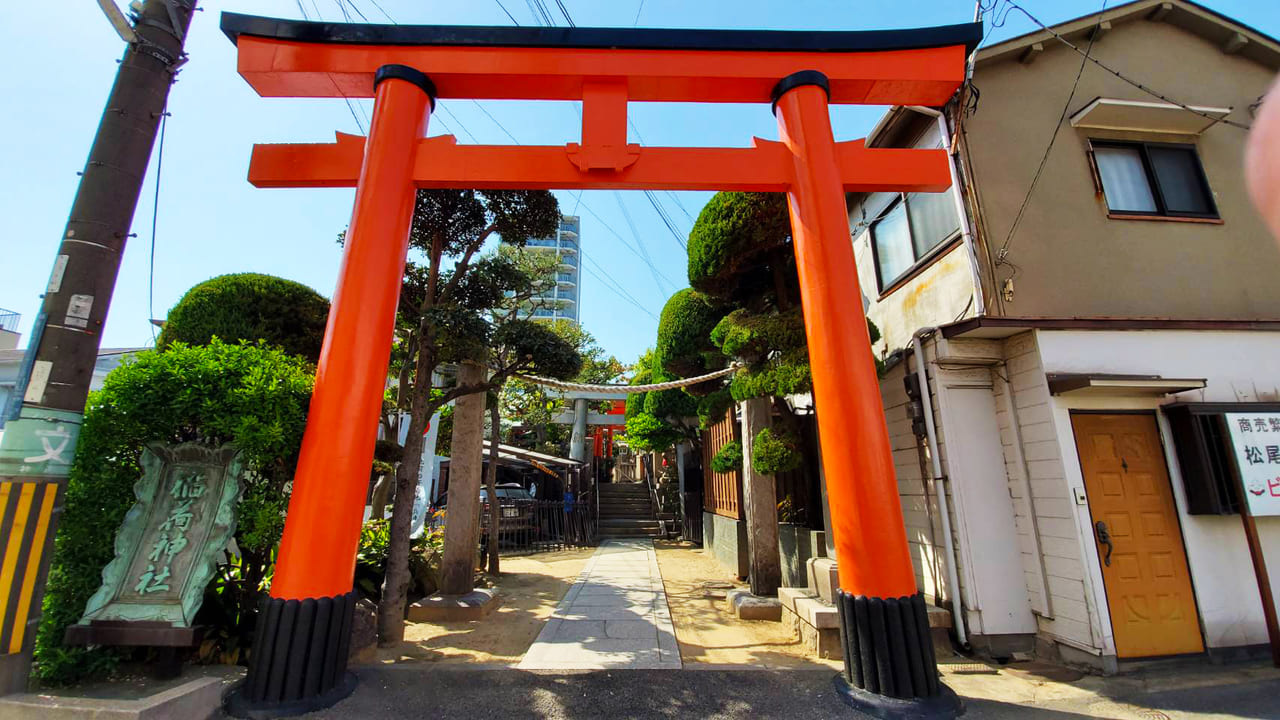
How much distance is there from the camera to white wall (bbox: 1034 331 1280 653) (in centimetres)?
410

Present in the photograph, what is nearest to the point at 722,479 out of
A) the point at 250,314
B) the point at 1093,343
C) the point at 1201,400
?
the point at 1093,343

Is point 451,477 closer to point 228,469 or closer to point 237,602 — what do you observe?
point 237,602

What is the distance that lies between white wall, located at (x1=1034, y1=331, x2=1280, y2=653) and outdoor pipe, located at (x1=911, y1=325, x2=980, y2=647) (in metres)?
0.91

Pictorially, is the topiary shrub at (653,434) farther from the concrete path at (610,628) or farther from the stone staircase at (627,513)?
the concrete path at (610,628)

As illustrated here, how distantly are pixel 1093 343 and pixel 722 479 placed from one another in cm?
649

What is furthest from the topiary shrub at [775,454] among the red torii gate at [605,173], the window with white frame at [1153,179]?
the window with white frame at [1153,179]

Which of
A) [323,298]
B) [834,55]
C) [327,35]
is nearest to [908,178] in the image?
[834,55]

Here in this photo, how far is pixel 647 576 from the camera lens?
8.32 meters

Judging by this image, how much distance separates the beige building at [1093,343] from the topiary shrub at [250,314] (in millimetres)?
6362

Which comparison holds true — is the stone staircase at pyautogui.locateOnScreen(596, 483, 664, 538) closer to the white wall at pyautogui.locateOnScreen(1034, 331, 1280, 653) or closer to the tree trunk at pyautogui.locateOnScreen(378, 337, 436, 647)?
the tree trunk at pyautogui.locateOnScreen(378, 337, 436, 647)

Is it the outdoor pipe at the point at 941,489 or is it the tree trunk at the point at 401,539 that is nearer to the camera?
the outdoor pipe at the point at 941,489

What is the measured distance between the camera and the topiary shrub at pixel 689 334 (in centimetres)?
823

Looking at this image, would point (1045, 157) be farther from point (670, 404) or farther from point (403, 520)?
point (670, 404)

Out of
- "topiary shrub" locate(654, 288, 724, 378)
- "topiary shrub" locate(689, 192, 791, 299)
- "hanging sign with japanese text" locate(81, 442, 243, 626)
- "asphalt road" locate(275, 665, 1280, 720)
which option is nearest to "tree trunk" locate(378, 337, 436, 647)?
"asphalt road" locate(275, 665, 1280, 720)
